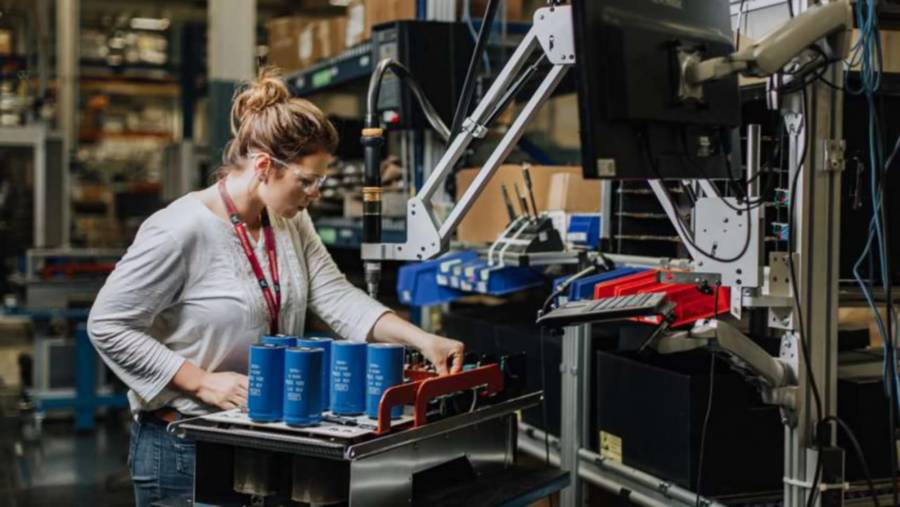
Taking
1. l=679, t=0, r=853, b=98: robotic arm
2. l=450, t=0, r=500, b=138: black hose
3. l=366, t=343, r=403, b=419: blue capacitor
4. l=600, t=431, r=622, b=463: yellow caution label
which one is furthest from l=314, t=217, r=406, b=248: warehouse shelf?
l=679, t=0, r=853, b=98: robotic arm

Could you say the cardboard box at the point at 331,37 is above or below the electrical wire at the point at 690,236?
above

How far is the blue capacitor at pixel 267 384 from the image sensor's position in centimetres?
199

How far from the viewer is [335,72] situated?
15.6 ft

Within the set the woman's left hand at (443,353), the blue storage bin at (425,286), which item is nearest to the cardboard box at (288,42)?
the blue storage bin at (425,286)

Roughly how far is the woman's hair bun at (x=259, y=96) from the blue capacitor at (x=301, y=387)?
720mm

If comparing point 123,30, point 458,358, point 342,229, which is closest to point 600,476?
point 458,358

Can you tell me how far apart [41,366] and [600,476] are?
15.3 ft

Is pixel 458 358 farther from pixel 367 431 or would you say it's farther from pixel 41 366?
pixel 41 366

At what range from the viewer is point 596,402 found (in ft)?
10.2

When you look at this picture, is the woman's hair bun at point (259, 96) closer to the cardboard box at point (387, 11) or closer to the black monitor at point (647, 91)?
the black monitor at point (647, 91)

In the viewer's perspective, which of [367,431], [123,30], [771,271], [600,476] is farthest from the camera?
[123,30]

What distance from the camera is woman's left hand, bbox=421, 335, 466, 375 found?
7.87 feet

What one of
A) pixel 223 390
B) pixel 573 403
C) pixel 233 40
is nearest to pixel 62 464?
pixel 233 40

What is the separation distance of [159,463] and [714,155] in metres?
Answer: 1.38
